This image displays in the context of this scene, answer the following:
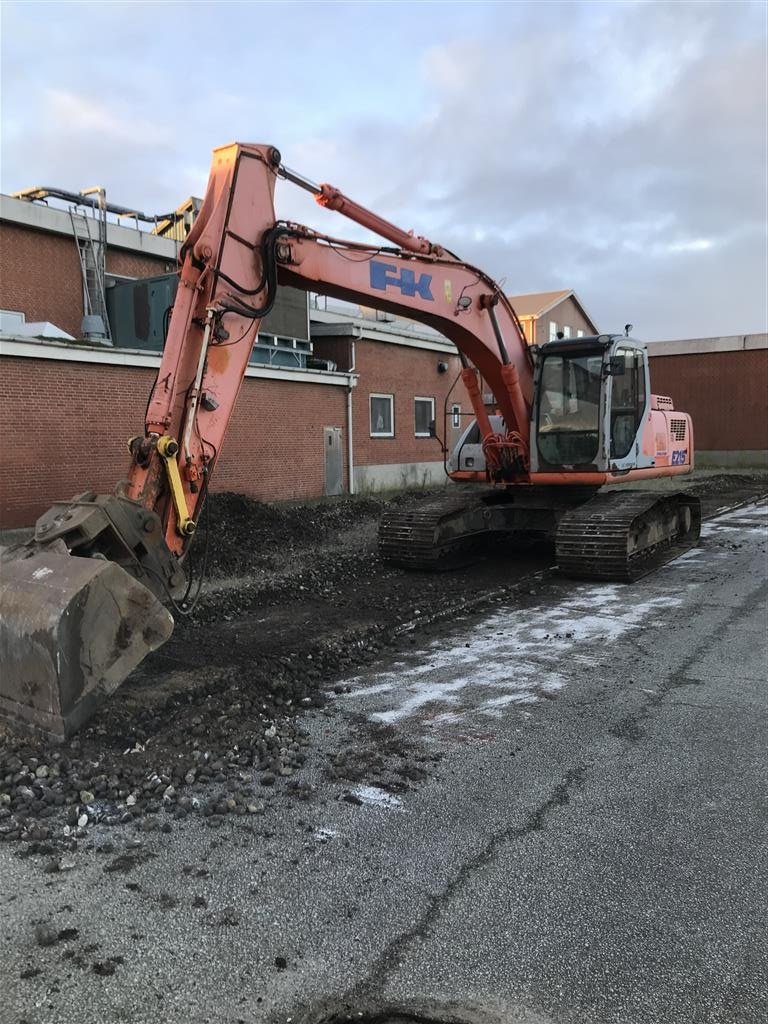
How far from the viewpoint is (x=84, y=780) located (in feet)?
12.6

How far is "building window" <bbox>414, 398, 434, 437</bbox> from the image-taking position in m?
23.5

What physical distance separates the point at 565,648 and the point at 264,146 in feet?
15.3

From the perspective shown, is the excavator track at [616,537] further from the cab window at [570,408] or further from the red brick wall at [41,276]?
the red brick wall at [41,276]

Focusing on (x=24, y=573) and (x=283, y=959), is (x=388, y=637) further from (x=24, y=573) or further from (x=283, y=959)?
(x=283, y=959)

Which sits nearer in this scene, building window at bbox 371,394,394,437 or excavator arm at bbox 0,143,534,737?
excavator arm at bbox 0,143,534,737

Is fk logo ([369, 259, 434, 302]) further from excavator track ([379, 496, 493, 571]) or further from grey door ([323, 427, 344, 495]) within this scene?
grey door ([323, 427, 344, 495])

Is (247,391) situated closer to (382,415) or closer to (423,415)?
(382,415)

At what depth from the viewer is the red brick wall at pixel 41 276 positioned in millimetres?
16547

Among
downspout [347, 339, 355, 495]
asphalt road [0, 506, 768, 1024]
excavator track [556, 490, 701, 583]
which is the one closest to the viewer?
asphalt road [0, 506, 768, 1024]

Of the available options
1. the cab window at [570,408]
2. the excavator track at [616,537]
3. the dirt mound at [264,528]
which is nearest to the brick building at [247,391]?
the cab window at [570,408]

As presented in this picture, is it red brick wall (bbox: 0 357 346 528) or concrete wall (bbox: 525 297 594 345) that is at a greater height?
concrete wall (bbox: 525 297 594 345)

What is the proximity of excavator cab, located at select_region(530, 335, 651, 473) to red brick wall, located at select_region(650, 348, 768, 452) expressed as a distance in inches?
909

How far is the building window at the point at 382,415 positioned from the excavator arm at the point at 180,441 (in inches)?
500

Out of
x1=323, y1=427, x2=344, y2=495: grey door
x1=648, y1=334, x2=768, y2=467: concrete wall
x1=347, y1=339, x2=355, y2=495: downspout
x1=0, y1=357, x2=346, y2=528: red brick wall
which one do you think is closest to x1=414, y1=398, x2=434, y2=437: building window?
x1=347, y1=339, x2=355, y2=495: downspout
